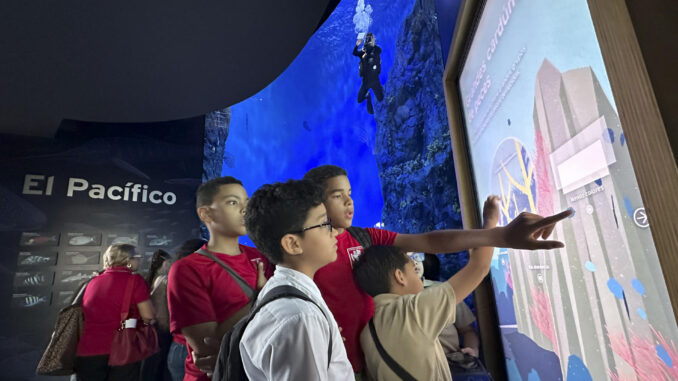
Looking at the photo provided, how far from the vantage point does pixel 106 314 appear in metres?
2.47

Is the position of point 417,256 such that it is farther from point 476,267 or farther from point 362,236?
point 476,267

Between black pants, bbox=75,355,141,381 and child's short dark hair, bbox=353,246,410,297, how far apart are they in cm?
230

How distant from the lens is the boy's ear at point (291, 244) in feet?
3.42

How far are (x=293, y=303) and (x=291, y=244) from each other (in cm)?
27

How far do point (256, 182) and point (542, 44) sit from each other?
8321mm

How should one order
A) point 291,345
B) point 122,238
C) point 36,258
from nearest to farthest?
point 291,345 → point 36,258 → point 122,238

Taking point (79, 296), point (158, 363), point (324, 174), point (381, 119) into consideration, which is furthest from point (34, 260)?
point (381, 119)

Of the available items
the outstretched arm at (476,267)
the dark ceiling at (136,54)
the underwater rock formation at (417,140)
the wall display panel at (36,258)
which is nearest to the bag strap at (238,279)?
the outstretched arm at (476,267)

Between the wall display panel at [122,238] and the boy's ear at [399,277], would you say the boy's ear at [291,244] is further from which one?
the wall display panel at [122,238]

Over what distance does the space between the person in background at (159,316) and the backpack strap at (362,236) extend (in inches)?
79.8

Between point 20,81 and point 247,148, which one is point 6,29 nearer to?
point 20,81

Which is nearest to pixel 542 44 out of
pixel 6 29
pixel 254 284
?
pixel 254 284

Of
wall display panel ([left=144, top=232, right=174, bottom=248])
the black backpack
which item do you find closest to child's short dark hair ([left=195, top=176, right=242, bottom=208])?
the black backpack

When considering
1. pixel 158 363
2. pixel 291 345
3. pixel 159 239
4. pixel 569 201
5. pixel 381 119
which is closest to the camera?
pixel 291 345
